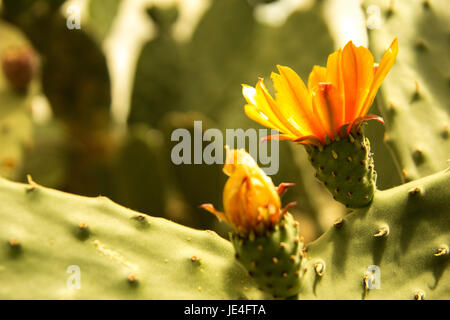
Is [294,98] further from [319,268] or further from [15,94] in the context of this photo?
[15,94]

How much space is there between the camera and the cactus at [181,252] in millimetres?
621

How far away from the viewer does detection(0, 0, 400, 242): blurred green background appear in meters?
1.53

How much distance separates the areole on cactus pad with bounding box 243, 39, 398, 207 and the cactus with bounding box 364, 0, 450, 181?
0.16 m

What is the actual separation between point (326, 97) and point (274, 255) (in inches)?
7.7

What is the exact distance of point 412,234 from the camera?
2.27ft

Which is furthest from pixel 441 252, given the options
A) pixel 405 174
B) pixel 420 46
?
pixel 420 46

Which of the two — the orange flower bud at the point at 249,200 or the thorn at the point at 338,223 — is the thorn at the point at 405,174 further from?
the orange flower bud at the point at 249,200

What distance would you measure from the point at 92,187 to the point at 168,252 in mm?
1241

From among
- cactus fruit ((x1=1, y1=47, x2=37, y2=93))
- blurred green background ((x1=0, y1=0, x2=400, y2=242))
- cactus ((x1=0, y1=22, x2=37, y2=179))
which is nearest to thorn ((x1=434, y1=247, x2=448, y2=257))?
blurred green background ((x1=0, y1=0, x2=400, y2=242))

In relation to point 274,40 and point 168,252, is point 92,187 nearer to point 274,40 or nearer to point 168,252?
point 274,40

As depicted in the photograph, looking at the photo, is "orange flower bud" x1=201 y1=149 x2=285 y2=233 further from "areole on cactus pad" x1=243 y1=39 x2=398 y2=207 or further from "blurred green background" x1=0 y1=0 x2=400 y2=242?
"blurred green background" x1=0 y1=0 x2=400 y2=242

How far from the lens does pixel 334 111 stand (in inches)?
25.4
